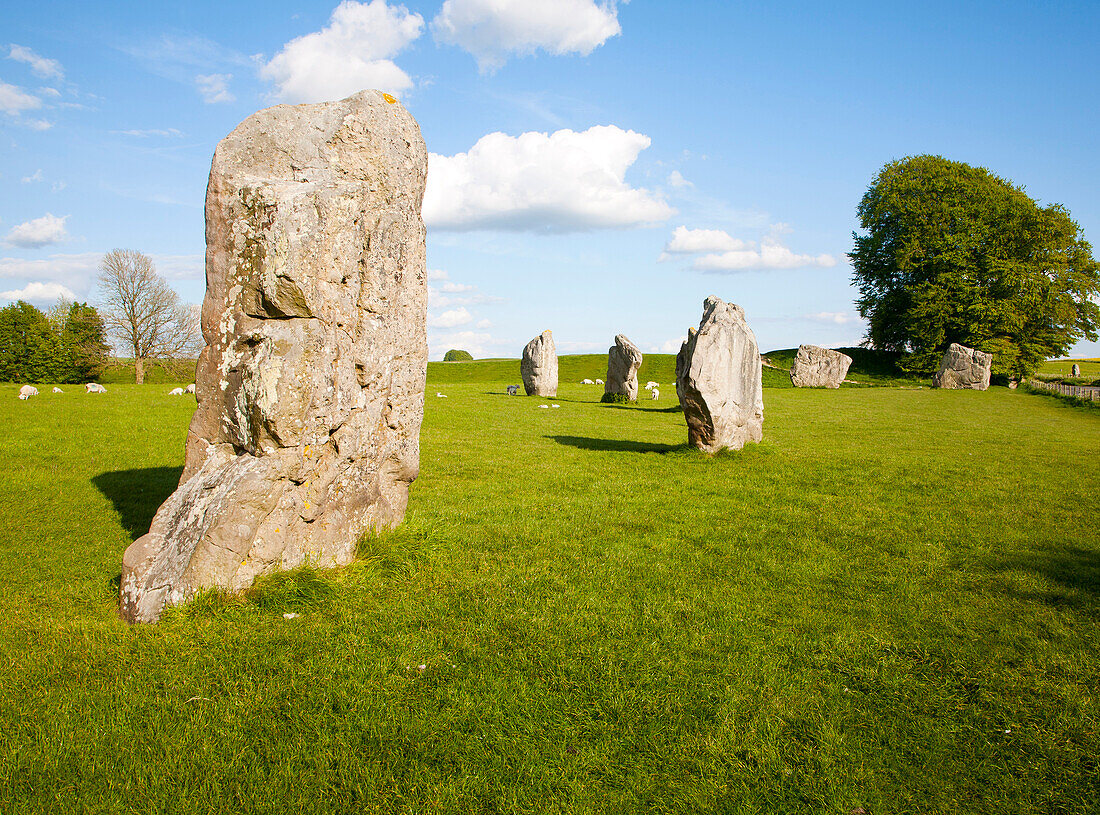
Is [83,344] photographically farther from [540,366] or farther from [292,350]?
[292,350]

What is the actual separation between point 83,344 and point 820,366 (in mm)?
42422

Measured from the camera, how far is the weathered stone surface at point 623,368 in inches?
933

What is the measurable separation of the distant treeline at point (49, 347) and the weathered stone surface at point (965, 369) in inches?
1837

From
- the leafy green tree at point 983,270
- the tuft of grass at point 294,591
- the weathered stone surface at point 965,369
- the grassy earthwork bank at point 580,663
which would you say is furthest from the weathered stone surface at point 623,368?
→ the leafy green tree at point 983,270

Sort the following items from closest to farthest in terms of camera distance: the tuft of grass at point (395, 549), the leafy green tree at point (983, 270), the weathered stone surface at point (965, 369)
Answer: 1. the tuft of grass at point (395, 549)
2. the weathered stone surface at point (965, 369)
3. the leafy green tree at point (983, 270)

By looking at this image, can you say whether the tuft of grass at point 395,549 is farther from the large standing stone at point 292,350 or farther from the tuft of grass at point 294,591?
the tuft of grass at point 294,591

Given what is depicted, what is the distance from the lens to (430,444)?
13.2 m

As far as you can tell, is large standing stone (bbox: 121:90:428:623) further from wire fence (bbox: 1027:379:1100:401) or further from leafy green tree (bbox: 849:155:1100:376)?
leafy green tree (bbox: 849:155:1100:376)

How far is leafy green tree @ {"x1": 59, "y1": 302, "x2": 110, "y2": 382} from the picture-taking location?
37188 millimetres

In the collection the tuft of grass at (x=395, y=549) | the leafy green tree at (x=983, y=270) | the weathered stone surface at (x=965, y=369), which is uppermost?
the leafy green tree at (x=983, y=270)

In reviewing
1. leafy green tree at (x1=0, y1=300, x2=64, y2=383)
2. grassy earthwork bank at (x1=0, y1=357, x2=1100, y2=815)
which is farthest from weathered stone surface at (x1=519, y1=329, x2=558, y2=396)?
leafy green tree at (x1=0, y1=300, x2=64, y2=383)

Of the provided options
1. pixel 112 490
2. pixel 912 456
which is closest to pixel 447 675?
pixel 112 490

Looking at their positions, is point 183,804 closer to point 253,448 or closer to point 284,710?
point 284,710

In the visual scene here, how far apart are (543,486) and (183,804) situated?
6.75m
